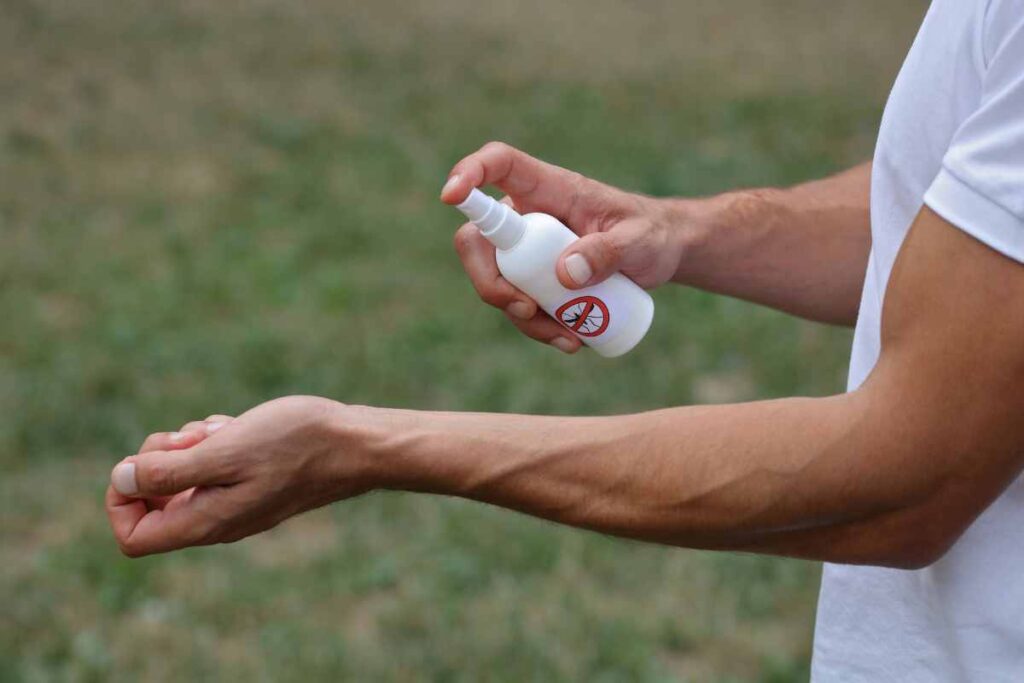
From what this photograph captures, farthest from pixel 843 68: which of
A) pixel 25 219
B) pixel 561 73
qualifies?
pixel 25 219

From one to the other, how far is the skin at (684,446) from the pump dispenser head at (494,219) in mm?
25

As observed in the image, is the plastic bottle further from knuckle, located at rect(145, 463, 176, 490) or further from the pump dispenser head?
knuckle, located at rect(145, 463, 176, 490)

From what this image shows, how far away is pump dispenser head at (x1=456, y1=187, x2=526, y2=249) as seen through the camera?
171cm

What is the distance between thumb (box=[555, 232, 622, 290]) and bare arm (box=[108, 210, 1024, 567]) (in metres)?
0.25

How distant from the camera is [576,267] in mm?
1694

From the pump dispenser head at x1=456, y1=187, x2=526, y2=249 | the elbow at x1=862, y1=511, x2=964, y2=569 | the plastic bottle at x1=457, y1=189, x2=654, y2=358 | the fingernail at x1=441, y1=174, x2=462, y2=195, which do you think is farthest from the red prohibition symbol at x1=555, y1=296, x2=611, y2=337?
the elbow at x1=862, y1=511, x2=964, y2=569

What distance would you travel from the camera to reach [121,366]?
186 inches

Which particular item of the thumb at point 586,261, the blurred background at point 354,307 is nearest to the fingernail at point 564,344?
the thumb at point 586,261

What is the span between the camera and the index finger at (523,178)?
5.78 ft

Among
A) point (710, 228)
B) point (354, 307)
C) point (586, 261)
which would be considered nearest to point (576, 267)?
point (586, 261)

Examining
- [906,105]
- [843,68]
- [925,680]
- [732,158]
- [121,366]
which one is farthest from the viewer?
[843,68]

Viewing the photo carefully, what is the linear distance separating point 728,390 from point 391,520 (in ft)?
4.85

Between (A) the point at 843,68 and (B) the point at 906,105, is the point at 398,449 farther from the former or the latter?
(A) the point at 843,68

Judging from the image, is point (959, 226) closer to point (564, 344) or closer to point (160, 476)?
point (564, 344)
